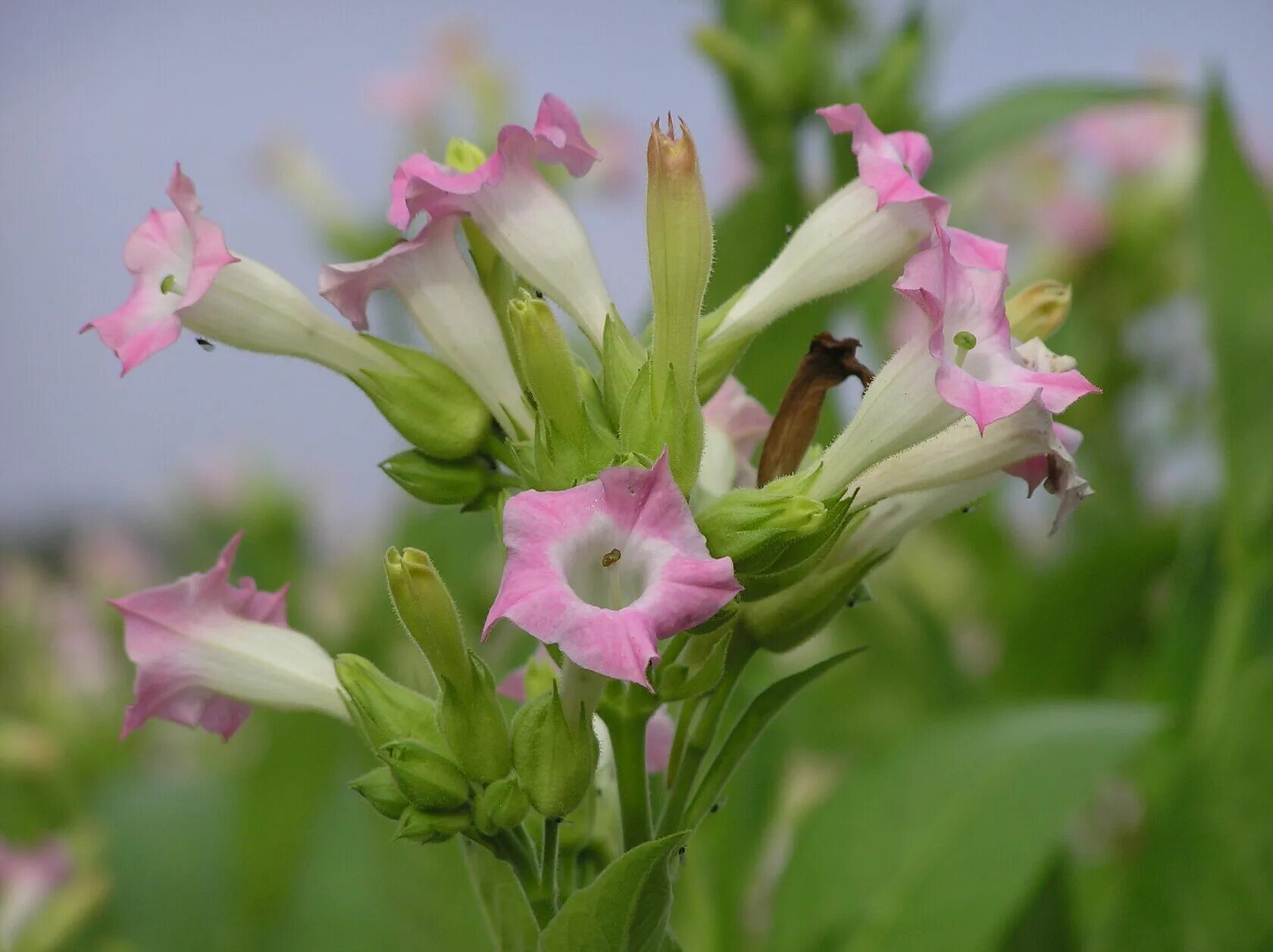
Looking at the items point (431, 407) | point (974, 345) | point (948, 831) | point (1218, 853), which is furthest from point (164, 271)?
point (1218, 853)

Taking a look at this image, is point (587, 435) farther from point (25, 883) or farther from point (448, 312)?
point (25, 883)

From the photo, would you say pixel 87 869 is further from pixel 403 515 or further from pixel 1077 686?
pixel 1077 686

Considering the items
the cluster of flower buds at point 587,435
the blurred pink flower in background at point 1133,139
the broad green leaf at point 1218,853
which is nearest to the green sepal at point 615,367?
the cluster of flower buds at point 587,435

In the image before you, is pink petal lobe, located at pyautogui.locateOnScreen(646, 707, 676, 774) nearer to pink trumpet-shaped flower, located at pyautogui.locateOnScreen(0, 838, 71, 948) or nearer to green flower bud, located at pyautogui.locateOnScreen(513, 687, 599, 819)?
green flower bud, located at pyautogui.locateOnScreen(513, 687, 599, 819)

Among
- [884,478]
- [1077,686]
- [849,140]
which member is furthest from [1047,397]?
[1077,686]

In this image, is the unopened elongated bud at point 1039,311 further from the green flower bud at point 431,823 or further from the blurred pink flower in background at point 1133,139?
the blurred pink flower in background at point 1133,139

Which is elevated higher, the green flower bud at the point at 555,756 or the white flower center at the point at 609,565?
the white flower center at the point at 609,565
